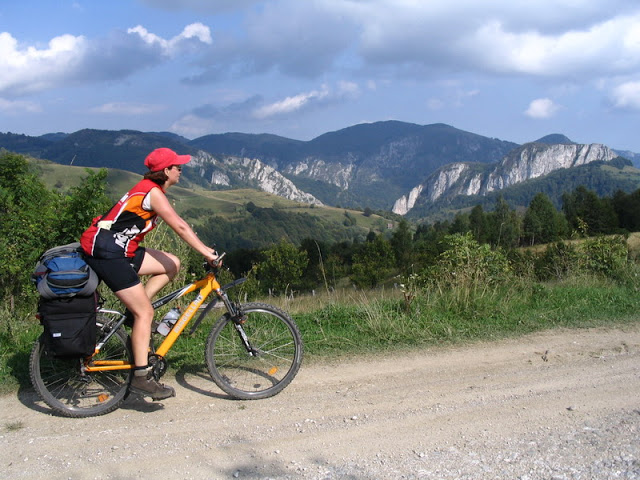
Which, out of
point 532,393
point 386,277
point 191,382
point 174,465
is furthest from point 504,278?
point 386,277

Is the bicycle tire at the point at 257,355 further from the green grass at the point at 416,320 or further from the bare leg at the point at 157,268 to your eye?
the bare leg at the point at 157,268

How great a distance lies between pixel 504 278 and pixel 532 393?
3906 millimetres

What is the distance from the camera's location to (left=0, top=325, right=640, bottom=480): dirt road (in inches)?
135

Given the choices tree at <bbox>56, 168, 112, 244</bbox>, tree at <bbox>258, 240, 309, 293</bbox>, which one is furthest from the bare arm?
tree at <bbox>258, 240, 309, 293</bbox>

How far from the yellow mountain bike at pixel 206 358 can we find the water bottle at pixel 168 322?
0.04 metres

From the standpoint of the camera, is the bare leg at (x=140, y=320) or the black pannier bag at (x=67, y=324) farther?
the bare leg at (x=140, y=320)

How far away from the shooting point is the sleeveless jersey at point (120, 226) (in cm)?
428

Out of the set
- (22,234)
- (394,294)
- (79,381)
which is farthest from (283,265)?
(79,381)

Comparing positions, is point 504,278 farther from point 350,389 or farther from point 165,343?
point 165,343

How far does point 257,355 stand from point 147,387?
3.64ft

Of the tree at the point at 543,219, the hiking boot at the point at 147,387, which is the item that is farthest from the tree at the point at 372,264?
the hiking boot at the point at 147,387

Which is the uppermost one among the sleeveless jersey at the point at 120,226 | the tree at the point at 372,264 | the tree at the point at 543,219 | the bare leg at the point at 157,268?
the sleeveless jersey at the point at 120,226

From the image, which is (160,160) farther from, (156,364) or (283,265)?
(283,265)

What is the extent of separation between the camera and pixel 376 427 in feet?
13.2
